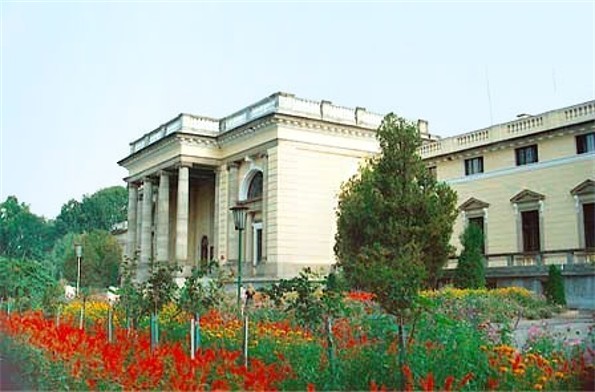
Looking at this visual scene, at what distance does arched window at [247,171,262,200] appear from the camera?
33.7 meters

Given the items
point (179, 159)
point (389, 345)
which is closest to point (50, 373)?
point (389, 345)

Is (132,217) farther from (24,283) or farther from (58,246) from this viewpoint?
(58,246)

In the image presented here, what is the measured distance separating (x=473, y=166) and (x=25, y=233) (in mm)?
47415

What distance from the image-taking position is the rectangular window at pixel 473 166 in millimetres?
27188

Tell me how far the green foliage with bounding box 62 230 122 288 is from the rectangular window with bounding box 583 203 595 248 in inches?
1346

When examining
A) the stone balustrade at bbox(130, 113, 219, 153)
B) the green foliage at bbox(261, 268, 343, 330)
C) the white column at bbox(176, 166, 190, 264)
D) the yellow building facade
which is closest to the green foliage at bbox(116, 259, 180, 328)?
the green foliage at bbox(261, 268, 343, 330)

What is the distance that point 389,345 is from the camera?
7.72 meters

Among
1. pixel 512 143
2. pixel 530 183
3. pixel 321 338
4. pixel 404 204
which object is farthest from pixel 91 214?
pixel 321 338

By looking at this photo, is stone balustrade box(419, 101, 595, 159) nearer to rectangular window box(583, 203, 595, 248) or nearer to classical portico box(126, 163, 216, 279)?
rectangular window box(583, 203, 595, 248)

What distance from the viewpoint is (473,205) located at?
27.3 meters

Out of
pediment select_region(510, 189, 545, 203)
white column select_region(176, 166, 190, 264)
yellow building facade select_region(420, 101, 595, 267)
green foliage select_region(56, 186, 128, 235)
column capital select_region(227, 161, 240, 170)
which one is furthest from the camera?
green foliage select_region(56, 186, 128, 235)

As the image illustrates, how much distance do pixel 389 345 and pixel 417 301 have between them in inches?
41.3

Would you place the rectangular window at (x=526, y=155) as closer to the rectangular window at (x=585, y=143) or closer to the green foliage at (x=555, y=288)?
the rectangular window at (x=585, y=143)

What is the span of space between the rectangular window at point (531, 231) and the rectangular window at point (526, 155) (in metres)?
1.99
